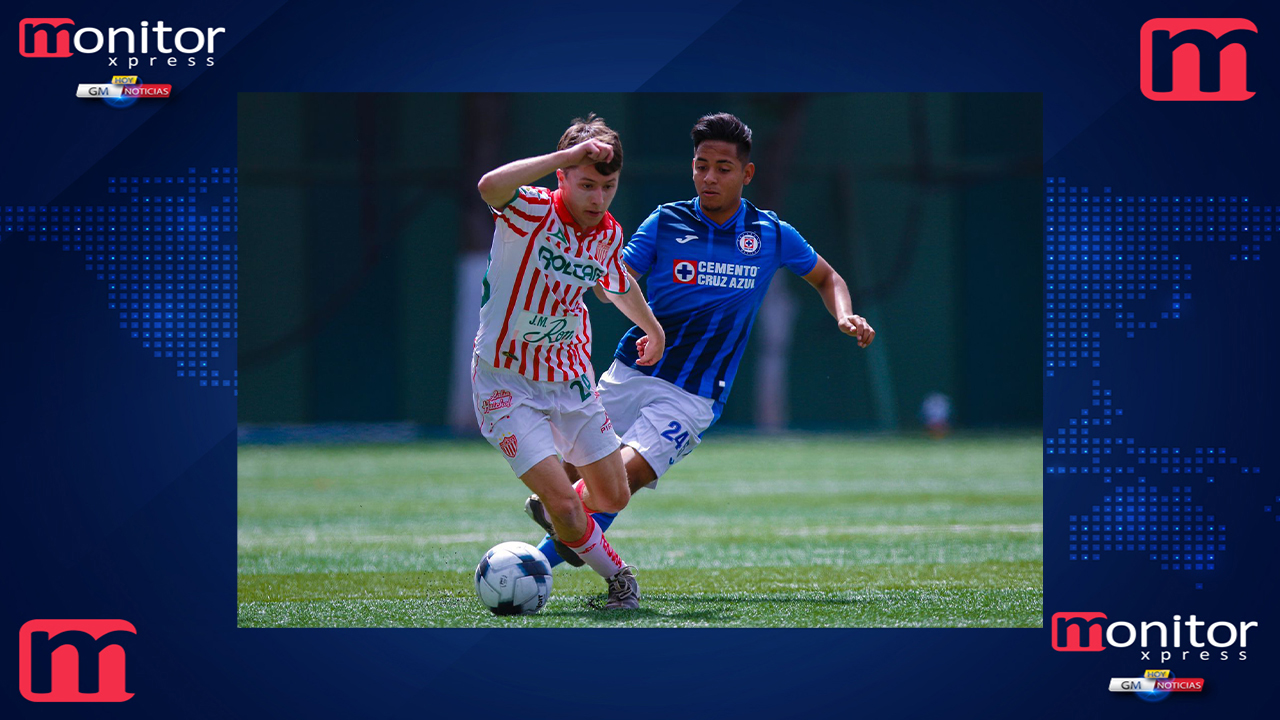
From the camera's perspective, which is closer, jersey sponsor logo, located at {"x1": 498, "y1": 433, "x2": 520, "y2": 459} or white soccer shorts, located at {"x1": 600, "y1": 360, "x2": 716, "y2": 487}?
jersey sponsor logo, located at {"x1": 498, "y1": 433, "x2": 520, "y2": 459}

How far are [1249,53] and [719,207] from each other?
2.21m

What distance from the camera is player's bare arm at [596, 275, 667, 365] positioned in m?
5.08

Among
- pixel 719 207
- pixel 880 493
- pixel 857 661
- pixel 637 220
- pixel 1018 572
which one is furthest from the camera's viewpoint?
pixel 637 220

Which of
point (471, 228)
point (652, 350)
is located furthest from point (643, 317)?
point (471, 228)

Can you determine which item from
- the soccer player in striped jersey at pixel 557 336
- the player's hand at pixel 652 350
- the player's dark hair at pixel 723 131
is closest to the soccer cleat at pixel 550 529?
the soccer player in striped jersey at pixel 557 336

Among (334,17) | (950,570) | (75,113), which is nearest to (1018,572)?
(950,570)

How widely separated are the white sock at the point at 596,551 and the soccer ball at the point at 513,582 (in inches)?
6.4

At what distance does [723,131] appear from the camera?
5488 millimetres

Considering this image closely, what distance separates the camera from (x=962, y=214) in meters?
18.8

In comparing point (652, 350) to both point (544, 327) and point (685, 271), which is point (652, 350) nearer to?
point (544, 327)

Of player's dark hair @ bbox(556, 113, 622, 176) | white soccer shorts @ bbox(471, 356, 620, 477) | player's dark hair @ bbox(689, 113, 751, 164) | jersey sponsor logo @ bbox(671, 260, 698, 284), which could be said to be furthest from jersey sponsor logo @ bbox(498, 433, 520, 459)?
player's dark hair @ bbox(689, 113, 751, 164)

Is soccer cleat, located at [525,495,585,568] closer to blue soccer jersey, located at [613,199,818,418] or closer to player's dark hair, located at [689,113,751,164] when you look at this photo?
blue soccer jersey, located at [613,199,818,418]

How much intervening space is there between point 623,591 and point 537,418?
0.80 meters

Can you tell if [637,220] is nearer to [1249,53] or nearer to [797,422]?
[797,422]
